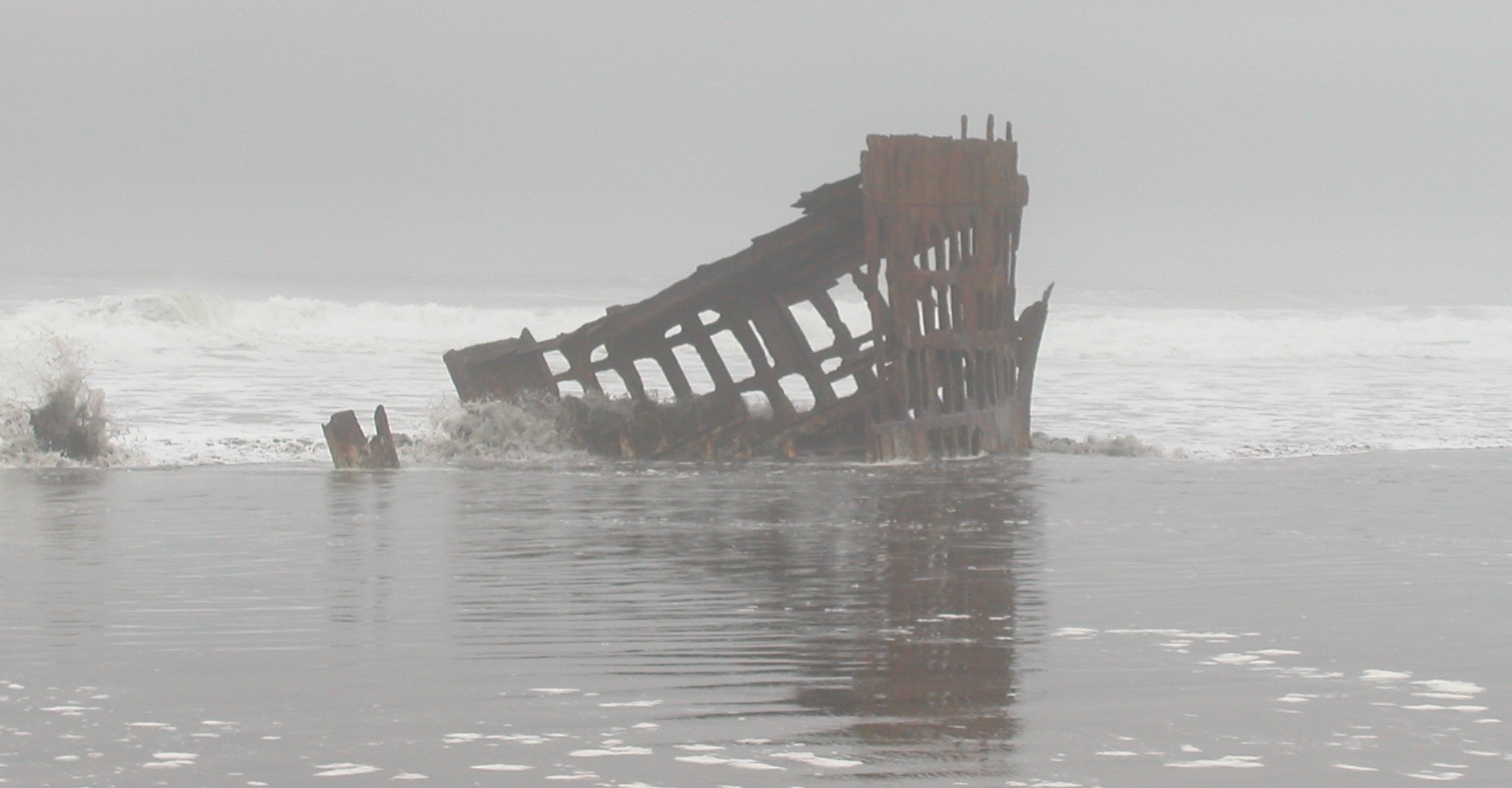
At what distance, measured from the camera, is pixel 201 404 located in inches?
815

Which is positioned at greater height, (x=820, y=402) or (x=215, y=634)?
(x=820, y=402)

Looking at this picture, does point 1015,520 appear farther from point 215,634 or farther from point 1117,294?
point 1117,294

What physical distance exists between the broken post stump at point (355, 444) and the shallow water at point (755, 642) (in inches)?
103

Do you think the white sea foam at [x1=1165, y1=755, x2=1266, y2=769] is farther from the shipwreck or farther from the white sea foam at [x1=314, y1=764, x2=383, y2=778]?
the shipwreck

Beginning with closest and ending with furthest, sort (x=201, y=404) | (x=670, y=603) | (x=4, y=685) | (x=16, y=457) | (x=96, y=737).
A: (x=96, y=737) → (x=4, y=685) → (x=670, y=603) → (x=16, y=457) → (x=201, y=404)

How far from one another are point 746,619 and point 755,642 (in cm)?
49

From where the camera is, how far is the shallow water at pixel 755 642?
436 cm

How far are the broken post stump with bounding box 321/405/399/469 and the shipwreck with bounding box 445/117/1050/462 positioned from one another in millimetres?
1514

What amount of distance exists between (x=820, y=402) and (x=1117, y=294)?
5145 centimetres

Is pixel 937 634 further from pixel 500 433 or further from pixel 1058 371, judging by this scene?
pixel 1058 371

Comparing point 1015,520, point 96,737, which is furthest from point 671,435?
point 96,737

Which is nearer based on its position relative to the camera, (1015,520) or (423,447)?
(1015,520)

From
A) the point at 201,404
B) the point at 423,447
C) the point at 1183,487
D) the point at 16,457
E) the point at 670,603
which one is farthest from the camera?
the point at 201,404

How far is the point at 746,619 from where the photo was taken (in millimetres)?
6383
